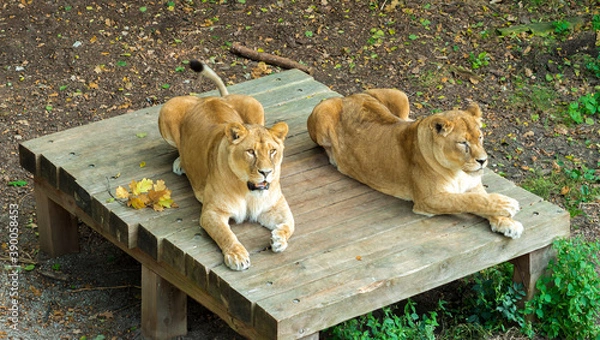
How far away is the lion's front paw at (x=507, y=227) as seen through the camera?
5777mm

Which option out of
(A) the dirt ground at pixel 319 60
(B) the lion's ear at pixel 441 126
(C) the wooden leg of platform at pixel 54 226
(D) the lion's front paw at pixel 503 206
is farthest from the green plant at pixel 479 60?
(C) the wooden leg of platform at pixel 54 226

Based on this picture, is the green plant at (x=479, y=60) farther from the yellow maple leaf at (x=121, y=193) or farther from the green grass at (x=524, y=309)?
the yellow maple leaf at (x=121, y=193)

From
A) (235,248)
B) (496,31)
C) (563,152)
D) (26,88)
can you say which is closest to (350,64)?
(496,31)

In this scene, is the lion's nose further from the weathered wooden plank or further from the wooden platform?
the weathered wooden plank

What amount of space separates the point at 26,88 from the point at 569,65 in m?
4.86

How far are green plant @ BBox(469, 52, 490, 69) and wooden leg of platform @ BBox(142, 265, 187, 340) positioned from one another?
4.48 meters

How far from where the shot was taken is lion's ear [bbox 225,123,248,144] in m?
5.39

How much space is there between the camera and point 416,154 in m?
5.93

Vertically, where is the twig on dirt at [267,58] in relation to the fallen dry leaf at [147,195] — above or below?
below

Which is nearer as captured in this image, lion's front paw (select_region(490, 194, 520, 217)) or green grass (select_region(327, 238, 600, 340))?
lion's front paw (select_region(490, 194, 520, 217))

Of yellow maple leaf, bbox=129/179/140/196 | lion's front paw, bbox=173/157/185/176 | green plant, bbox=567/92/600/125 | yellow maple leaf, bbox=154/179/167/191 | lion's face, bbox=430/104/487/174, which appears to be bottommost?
green plant, bbox=567/92/600/125

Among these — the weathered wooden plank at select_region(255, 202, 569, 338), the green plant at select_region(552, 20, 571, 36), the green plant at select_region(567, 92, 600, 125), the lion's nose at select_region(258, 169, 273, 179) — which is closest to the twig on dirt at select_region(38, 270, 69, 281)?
the lion's nose at select_region(258, 169, 273, 179)

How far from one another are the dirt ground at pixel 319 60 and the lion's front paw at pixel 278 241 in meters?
2.13

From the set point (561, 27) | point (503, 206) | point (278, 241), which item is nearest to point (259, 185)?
point (278, 241)
